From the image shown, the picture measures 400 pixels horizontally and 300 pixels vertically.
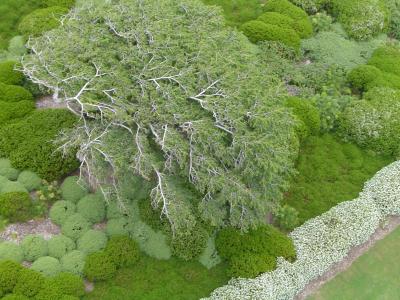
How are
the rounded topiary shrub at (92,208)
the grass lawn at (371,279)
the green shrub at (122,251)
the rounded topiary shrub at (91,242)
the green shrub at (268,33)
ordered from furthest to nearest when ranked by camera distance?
the green shrub at (268,33) < the rounded topiary shrub at (92,208) < the grass lawn at (371,279) < the rounded topiary shrub at (91,242) < the green shrub at (122,251)

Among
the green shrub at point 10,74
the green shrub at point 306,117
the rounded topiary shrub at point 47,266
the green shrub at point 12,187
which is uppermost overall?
the green shrub at point 306,117

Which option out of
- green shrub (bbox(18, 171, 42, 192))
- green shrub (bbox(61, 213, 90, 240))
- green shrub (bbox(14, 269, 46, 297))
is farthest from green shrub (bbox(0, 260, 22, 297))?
green shrub (bbox(18, 171, 42, 192))

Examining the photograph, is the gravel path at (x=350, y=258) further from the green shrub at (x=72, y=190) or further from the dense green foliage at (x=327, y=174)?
the green shrub at (x=72, y=190)

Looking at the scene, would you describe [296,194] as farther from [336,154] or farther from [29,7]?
[29,7]

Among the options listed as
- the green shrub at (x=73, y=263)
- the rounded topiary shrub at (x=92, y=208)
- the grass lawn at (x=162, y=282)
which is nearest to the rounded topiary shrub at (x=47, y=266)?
the green shrub at (x=73, y=263)

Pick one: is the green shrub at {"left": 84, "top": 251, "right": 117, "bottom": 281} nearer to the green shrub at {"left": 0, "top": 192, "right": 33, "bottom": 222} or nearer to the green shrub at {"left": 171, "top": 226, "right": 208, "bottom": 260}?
the green shrub at {"left": 171, "top": 226, "right": 208, "bottom": 260}

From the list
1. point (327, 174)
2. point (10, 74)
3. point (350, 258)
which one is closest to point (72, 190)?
point (10, 74)

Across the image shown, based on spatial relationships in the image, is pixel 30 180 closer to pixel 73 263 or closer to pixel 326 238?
pixel 73 263

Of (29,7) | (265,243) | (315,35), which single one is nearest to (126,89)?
(265,243)
